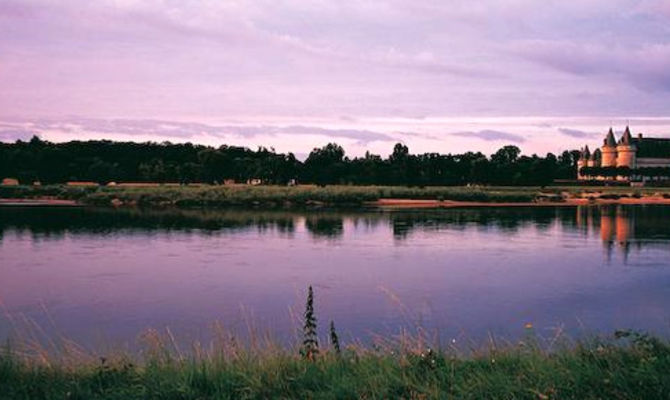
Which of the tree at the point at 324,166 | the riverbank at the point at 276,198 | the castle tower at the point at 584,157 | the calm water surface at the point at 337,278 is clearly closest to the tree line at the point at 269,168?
the tree at the point at 324,166

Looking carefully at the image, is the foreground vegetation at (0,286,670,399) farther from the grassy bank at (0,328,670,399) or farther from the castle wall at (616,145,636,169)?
the castle wall at (616,145,636,169)

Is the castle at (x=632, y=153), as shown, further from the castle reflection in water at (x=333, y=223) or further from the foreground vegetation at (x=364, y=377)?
the foreground vegetation at (x=364, y=377)

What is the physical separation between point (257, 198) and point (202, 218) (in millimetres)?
17305

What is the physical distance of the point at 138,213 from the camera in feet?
146

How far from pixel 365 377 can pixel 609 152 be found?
470 feet

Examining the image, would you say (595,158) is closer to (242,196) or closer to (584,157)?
(584,157)

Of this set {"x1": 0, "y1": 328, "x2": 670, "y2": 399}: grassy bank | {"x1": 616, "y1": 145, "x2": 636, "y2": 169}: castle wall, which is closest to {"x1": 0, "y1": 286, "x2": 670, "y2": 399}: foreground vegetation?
{"x1": 0, "y1": 328, "x2": 670, "y2": 399}: grassy bank

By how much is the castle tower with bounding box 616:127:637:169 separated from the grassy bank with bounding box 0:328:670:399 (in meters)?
135

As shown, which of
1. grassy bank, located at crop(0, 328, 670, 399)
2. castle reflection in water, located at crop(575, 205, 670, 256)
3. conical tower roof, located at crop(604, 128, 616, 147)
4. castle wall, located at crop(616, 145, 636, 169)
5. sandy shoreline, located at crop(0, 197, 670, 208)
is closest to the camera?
grassy bank, located at crop(0, 328, 670, 399)

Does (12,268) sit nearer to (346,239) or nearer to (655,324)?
(346,239)

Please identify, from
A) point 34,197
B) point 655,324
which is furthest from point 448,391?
point 34,197

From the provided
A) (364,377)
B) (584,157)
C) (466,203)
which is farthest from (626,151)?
(364,377)

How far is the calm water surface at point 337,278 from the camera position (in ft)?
41.5

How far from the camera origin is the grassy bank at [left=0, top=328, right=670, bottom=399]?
5711 mm
